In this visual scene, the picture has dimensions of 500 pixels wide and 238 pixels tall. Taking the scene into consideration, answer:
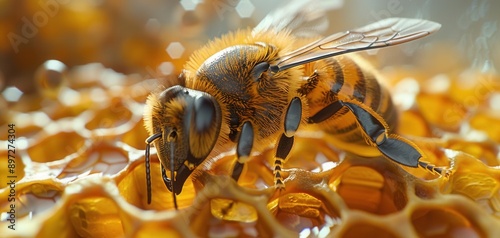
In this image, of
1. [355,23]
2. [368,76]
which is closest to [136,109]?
[368,76]

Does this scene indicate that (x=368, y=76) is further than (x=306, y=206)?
Yes

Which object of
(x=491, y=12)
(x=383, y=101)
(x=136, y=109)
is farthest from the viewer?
(x=491, y=12)

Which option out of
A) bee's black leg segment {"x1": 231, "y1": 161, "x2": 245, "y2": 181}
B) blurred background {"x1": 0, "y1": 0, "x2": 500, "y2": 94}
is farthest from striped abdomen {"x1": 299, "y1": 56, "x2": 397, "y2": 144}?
blurred background {"x1": 0, "y1": 0, "x2": 500, "y2": 94}

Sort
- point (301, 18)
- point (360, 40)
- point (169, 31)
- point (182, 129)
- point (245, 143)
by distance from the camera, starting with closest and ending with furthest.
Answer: point (182, 129) < point (245, 143) < point (360, 40) < point (301, 18) < point (169, 31)

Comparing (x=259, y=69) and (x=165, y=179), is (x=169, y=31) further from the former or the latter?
(x=165, y=179)

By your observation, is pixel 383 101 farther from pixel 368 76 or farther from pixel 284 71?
pixel 284 71

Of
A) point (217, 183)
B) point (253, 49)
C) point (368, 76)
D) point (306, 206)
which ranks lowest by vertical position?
point (306, 206)

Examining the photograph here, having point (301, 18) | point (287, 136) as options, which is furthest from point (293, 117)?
point (301, 18)
